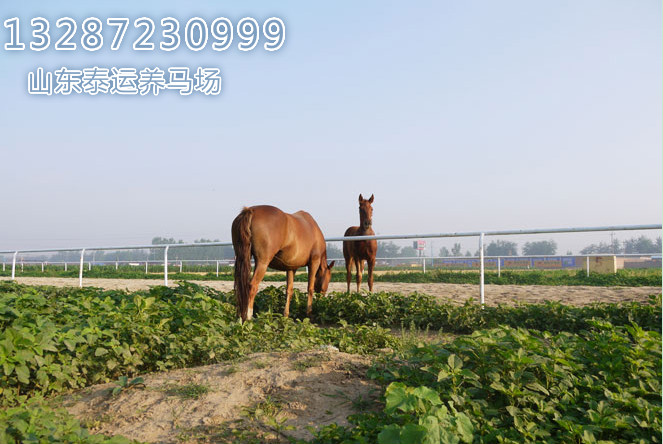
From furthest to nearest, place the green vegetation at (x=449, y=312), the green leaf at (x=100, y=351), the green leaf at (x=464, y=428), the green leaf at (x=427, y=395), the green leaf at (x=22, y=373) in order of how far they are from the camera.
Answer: the green vegetation at (x=449, y=312) → the green leaf at (x=100, y=351) → the green leaf at (x=22, y=373) → the green leaf at (x=427, y=395) → the green leaf at (x=464, y=428)

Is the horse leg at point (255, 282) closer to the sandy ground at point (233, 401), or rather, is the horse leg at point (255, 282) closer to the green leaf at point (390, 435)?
the sandy ground at point (233, 401)

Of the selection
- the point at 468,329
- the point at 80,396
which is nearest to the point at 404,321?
the point at 468,329

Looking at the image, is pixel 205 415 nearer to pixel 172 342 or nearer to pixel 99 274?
pixel 172 342

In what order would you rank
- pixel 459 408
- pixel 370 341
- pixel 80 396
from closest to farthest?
pixel 459 408 → pixel 80 396 → pixel 370 341

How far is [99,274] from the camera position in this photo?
1975 cm

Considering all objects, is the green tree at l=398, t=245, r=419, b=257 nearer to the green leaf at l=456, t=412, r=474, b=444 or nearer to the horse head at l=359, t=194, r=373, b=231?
the horse head at l=359, t=194, r=373, b=231

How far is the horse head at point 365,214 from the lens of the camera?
391 inches

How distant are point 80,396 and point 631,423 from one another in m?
3.50

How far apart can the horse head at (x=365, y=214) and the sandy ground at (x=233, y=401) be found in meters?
6.31

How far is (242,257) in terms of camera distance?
6363 mm

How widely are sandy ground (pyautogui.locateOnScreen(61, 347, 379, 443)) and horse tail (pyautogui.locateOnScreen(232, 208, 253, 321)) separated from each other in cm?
250

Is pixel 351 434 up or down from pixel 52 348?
down

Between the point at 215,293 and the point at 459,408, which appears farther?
the point at 215,293

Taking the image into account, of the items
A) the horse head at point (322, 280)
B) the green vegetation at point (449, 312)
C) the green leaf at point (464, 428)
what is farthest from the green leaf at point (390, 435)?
the horse head at point (322, 280)
